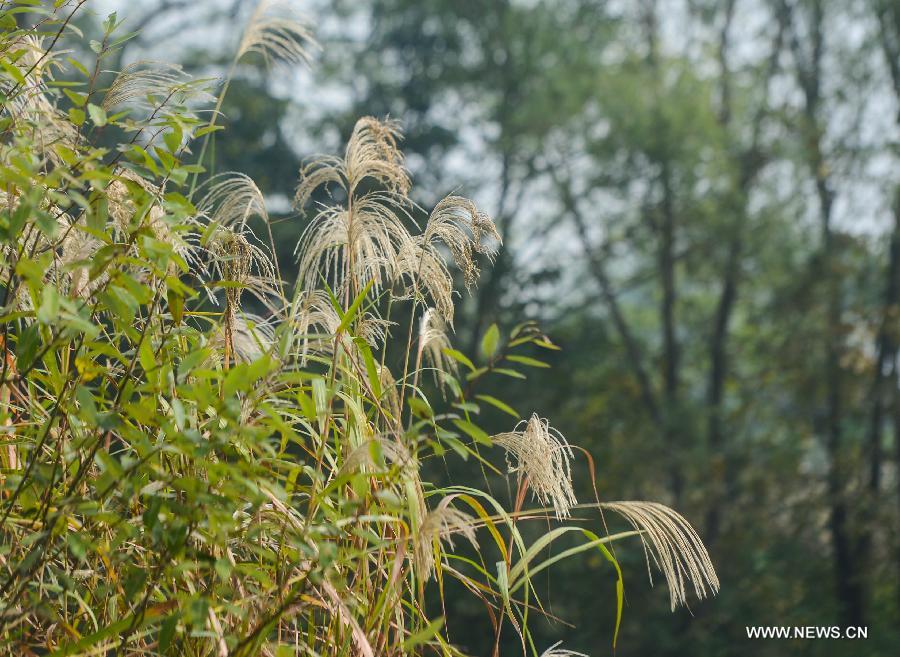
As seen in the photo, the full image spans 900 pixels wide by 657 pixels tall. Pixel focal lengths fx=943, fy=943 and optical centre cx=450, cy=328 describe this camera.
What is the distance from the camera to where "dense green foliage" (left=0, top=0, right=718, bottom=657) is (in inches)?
40.1

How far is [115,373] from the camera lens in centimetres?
148

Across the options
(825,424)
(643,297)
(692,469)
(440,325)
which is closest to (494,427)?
(692,469)

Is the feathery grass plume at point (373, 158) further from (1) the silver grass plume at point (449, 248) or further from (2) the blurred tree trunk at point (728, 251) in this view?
(2) the blurred tree trunk at point (728, 251)

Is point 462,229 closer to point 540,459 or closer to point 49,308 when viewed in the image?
point 540,459

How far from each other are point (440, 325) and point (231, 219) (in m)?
0.36

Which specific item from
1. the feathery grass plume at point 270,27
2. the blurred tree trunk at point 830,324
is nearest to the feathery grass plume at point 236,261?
the feathery grass plume at point 270,27

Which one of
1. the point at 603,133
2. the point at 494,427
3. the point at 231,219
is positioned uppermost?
the point at 603,133

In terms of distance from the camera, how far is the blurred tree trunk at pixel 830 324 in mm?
8242

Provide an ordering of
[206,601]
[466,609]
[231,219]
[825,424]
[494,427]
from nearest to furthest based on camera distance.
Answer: [206,601]
[231,219]
[466,609]
[494,427]
[825,424]

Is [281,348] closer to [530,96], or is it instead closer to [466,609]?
[466,609]

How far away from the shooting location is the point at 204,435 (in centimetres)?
118

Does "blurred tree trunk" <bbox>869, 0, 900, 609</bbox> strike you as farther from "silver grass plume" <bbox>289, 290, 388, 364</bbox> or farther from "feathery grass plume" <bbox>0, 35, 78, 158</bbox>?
"feathery grass plume" <bbox>0, 35, 78, 158</bbox>

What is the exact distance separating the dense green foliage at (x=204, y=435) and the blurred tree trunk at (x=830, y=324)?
25.5ft

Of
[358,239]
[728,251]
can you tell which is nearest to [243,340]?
[358,239]
